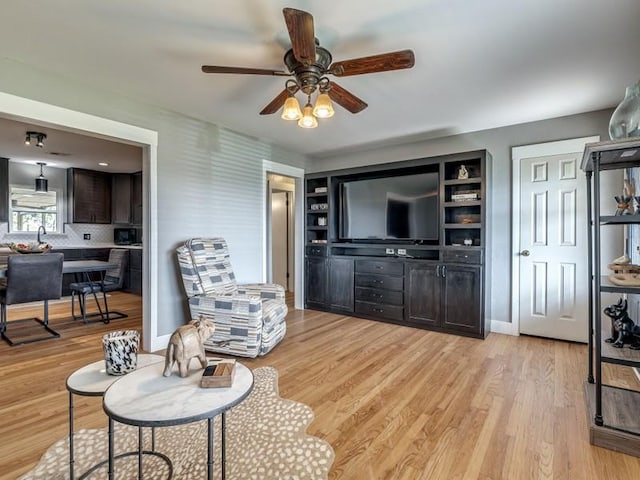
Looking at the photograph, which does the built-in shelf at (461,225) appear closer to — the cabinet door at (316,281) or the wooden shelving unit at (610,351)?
the wooden shelving unit at (610,351)

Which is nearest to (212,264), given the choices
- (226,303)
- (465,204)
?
(226,303)

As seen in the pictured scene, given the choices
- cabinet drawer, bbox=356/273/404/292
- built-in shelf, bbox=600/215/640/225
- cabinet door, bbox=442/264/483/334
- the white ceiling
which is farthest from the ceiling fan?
cabinet drawer, bbox=356/273/404/292

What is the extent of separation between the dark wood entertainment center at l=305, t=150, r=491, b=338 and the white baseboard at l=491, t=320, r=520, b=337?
0.14 meters

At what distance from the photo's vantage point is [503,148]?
390 cm

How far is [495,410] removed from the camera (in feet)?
7.18

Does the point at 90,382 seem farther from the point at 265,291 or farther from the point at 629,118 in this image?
the point at 629,118

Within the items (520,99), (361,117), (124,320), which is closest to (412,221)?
(361,117)

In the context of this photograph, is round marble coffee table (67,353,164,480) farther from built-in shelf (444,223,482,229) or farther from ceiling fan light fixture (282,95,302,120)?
built-in shelf (444,223,482,229)

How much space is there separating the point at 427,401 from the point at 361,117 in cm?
278

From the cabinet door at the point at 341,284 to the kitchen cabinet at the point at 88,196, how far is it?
495 cm

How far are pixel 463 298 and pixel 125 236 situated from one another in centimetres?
653

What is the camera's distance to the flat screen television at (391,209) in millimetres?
4188

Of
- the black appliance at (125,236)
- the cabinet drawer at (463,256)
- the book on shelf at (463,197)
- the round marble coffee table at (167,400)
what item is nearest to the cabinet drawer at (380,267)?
the cabinet drawer at (463,256)

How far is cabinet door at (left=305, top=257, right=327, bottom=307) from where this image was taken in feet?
16.2
